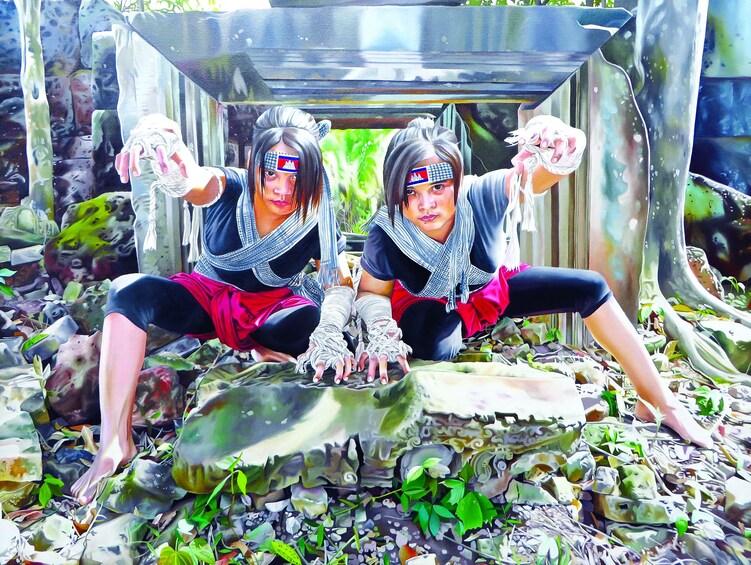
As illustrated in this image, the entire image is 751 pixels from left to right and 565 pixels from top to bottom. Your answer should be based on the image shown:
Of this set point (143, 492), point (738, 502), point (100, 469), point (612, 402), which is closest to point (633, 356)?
point (612, 402)

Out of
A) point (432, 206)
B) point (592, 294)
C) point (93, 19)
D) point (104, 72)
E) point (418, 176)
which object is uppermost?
point (93, 19)

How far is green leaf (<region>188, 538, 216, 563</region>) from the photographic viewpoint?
66.2 inches

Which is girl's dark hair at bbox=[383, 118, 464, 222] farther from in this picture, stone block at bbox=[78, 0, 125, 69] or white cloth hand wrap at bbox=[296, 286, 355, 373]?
stone block at bbox=[78, 0, 125, 69]

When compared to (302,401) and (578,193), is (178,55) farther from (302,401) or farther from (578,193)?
(578,193)

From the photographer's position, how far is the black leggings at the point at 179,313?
1936 millimetres

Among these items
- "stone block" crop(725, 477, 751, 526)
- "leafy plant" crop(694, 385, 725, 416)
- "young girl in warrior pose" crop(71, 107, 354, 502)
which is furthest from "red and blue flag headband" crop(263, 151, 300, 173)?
"stone block" crop(725, 477, 751, 526)

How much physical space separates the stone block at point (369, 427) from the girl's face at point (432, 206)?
1.67ft

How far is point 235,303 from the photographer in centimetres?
199

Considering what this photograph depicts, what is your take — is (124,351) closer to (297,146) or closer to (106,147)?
(106,147)

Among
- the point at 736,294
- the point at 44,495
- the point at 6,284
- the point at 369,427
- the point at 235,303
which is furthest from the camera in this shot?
the point at 736,294

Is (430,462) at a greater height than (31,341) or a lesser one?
lesser

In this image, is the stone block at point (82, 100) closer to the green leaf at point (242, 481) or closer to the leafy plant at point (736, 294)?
the green leaf at point (242, 481)

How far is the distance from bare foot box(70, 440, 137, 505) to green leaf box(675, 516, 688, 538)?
1890 millimetres

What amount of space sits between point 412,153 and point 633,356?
3.70 ft
